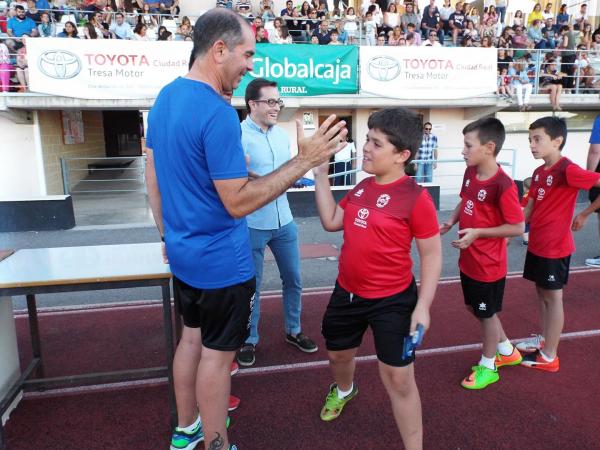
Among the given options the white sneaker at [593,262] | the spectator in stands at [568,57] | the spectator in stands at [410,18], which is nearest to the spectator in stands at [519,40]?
the spectator in stands at [568,57]

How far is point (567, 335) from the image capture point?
3920mm

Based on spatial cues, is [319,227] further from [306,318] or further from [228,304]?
[228,304]

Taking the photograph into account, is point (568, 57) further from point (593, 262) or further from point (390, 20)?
point (593, 262)

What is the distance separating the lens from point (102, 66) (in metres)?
9.62

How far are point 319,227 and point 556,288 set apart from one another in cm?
540

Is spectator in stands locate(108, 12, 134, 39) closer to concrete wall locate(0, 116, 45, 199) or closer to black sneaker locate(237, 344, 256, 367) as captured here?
concrete wall locate(0, 116, 45, 199)

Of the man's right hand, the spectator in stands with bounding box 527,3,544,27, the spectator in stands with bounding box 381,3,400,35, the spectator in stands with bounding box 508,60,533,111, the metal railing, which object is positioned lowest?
the metal railing

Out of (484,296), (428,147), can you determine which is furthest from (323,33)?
(484,296)

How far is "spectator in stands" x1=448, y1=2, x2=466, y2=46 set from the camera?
14.6 metres

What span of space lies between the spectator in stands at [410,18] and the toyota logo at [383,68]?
165 inches

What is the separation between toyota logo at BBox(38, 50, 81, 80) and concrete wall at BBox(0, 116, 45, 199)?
6.45ft

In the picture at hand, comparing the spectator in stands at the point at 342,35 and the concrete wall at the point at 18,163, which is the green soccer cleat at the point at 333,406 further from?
the spectator in stands at the point at 342,35

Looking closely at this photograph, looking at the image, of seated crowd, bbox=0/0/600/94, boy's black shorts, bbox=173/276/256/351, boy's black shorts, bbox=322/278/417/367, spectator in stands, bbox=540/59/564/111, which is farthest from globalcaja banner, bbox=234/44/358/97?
boy's black shorts, bbox=173/276/256/351

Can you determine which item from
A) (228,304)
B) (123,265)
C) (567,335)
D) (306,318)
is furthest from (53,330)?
(567,335)
